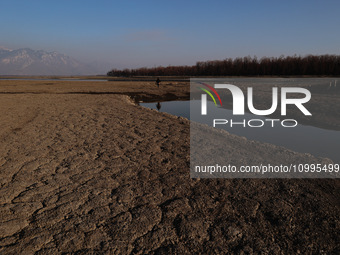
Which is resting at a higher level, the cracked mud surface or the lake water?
the cracked mud surface

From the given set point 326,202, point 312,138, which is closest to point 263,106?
point 312,138

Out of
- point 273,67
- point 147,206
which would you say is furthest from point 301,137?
→ point 273,67

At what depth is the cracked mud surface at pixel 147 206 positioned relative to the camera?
293 cm

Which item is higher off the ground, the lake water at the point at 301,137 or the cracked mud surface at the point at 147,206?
the cracked mud surface at the point at 147,206

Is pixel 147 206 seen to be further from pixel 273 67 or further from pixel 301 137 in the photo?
pixel 273 67

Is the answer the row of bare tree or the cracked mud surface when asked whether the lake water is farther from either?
the row of bare tree

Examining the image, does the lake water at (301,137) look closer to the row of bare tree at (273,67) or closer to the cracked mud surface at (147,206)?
the cracked mud surface at (147,206)

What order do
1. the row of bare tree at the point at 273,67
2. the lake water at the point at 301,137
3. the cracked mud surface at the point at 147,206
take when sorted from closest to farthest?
1. the cracked mud surface at the point at 147,206
2. the lake water at the point at 301,137
3. the row of bare tree at the point at 273,67

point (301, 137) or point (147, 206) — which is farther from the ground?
point (147, 206)

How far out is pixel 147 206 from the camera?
371 cm

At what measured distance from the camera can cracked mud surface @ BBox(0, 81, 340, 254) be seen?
9.61ft

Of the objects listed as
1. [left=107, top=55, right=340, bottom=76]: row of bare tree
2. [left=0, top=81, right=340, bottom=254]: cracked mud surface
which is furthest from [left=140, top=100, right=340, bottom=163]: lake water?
[left=107, top=55, right=340, bottom=76]: row of bare tree

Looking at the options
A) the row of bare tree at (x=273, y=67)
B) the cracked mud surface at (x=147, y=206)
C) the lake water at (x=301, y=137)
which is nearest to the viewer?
the cracked mud surface at (x=147, y=206)

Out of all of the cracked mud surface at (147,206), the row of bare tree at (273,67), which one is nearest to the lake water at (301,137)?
the cracked mud surface at (147,206)
